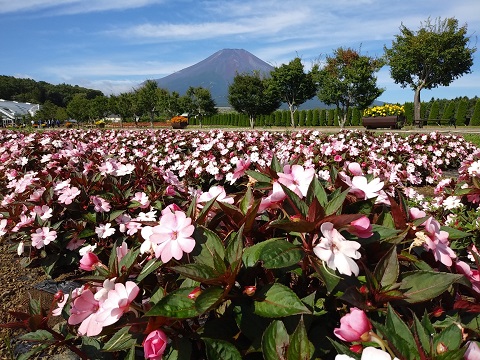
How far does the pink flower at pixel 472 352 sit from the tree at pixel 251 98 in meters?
37.7

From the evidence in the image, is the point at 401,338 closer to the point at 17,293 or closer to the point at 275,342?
the point at 275,342

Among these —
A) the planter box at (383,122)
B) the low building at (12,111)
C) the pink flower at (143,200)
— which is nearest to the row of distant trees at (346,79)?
the planter box at (383,122)

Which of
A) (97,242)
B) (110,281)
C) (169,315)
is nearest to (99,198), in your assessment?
(97,242)

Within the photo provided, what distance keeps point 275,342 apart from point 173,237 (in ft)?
1.13

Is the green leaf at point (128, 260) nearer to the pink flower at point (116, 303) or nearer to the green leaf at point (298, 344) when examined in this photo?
the pink flower at point (116, 303)

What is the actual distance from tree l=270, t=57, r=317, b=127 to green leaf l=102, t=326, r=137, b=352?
3277cm

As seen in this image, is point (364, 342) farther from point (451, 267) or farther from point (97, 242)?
point (97, 242)

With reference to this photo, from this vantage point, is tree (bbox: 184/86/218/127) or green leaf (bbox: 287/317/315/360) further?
tree (bbox: 184/86/218/127)

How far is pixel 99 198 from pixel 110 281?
5.55ft

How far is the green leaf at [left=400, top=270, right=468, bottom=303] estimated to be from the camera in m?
0.77

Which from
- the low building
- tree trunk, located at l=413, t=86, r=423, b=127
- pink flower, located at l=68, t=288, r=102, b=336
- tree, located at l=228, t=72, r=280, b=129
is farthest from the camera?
the low building

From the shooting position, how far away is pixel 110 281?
2.83 feet

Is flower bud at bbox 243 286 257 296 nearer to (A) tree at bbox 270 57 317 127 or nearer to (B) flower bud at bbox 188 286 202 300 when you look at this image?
(B) flower bud at bbox 188 286 202 300

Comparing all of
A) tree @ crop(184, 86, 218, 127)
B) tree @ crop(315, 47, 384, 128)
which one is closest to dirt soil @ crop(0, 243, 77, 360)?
tree @ crop(315, 47, 384, 128)
